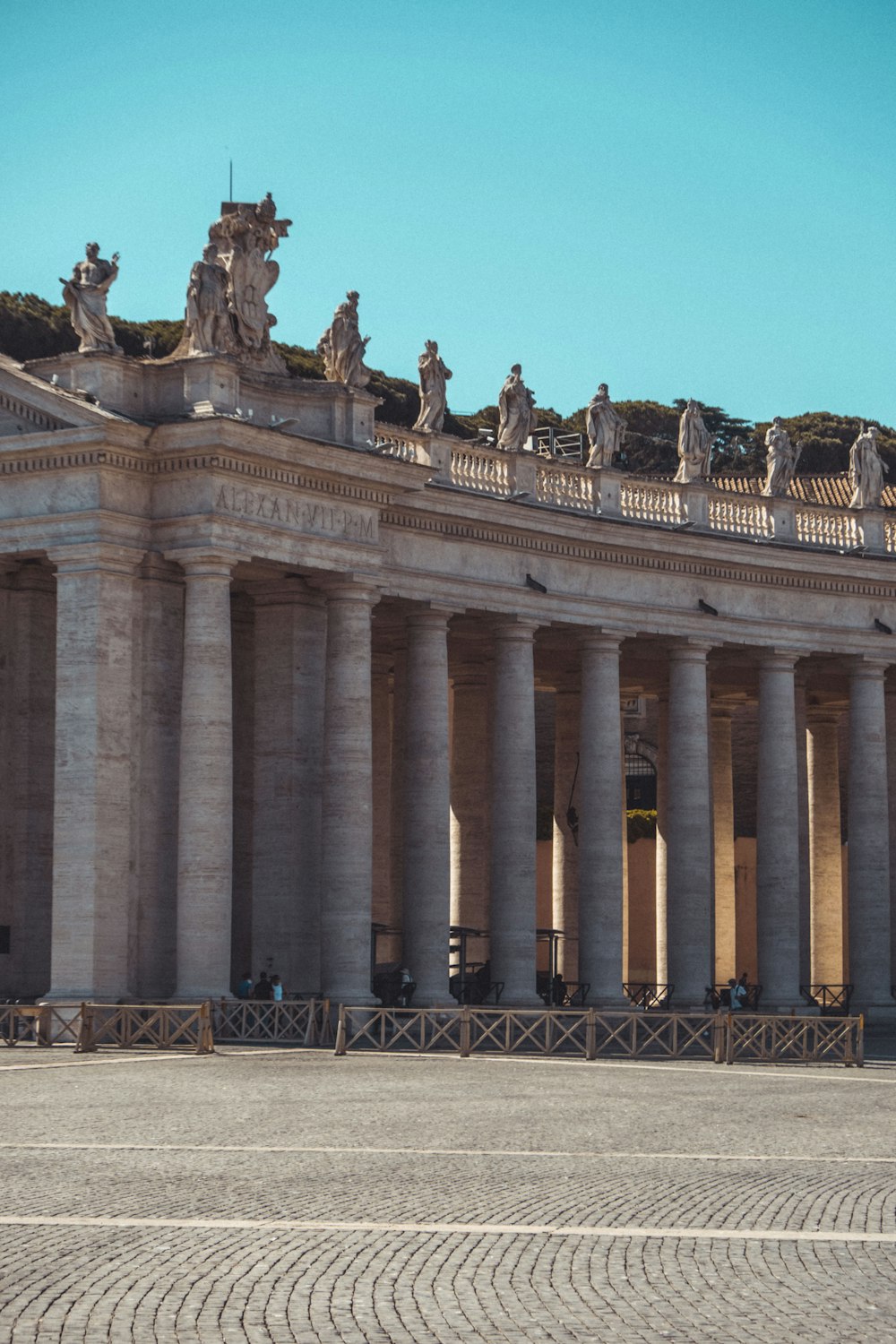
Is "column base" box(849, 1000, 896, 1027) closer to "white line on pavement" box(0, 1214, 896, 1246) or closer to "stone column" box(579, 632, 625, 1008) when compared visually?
"stone column" box(579, 632, 625, 1008)

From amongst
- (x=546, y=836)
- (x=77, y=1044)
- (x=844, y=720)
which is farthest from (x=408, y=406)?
(x=77, y=1044)

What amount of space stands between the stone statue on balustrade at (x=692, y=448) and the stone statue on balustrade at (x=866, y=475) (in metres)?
5.95

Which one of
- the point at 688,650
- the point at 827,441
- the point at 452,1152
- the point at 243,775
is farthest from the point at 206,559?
the point at 827,441

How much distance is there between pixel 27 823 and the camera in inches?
2138

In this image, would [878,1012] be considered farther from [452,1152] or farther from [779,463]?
[452,1152]

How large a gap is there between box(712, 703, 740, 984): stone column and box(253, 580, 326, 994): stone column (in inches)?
880

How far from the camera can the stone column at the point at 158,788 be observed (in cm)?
5078

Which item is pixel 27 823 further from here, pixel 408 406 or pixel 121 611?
pixel 408 406

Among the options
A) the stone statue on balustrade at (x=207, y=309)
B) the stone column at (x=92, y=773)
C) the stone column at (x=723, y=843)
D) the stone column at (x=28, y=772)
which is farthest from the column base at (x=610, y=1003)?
the stone statue on balustrade at (x=207, y=309)

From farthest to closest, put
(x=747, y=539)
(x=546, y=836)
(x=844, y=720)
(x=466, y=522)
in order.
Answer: (x=546, y=836)
(x=844, y=720)
(x=747, y=539)
(x=466, y=522)

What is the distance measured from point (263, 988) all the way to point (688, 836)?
1632cm

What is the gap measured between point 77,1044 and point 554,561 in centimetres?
2376

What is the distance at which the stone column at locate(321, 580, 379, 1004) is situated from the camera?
53031 mm

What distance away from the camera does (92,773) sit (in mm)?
49156
